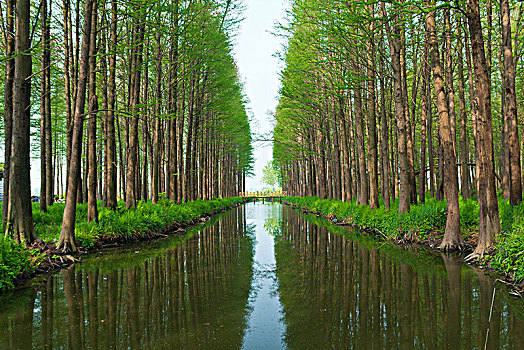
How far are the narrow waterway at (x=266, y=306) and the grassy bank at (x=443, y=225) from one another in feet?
1.94

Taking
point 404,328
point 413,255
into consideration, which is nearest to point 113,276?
point 404,328

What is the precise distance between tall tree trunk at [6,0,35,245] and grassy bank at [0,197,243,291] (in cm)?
92

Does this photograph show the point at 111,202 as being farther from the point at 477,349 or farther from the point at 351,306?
the point at 477,349

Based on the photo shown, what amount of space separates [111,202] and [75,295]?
8.83 meters

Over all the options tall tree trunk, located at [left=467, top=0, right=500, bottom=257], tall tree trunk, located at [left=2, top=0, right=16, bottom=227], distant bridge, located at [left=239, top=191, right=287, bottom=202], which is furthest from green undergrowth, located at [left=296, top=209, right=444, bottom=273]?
distant bridge, located at [left=239, top=191, right=287, bottom=202]

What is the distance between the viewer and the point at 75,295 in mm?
5742

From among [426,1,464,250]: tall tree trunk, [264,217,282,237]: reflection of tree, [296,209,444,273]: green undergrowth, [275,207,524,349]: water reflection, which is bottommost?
[264,217,282,237]: reflection of tree

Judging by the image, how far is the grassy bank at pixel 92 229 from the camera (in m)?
6.46

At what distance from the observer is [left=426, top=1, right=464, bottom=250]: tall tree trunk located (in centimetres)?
945

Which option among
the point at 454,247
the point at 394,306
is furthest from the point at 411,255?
the point at 394,306

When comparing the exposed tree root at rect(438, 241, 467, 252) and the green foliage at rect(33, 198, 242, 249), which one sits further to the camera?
the green foliage at rect(33, 198, 242, 249)

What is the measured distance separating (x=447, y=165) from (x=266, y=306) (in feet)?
25.4

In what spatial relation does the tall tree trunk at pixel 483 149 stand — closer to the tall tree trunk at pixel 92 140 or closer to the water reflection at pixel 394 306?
the water reflection at pixel 394 306

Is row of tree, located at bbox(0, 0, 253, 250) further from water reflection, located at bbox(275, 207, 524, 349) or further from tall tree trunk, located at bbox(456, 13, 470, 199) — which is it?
tall tree trunk, located at bbox(456, 13, 470, 199)
